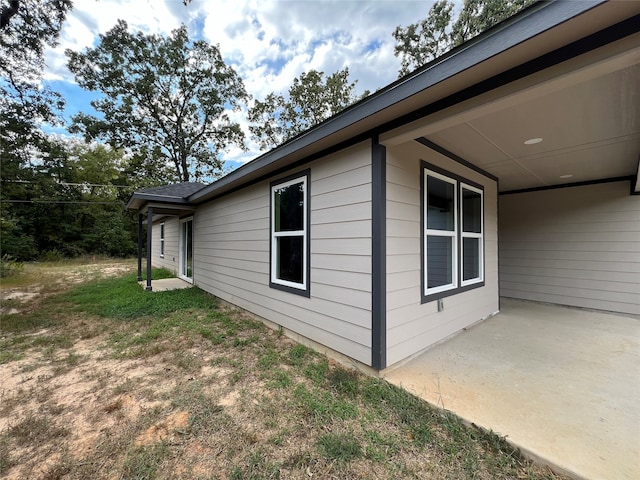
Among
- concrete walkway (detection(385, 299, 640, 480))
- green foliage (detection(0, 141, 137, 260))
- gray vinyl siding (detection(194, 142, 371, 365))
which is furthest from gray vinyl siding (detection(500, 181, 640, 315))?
green foliage (detection(0, 141, 137, 260))

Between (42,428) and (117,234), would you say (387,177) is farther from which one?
(117,234)

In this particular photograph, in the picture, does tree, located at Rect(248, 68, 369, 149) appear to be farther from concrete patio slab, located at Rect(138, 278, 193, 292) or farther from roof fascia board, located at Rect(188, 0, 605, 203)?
roof fascia board, located at Rect(188, 0, 605, 203)

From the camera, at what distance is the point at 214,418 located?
1.94m

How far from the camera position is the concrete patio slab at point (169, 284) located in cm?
700

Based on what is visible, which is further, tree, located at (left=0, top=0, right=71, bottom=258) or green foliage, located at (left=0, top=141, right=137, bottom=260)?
green foliage, located at (left=0, top=141, right=137, bottom=260)

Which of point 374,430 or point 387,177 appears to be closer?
point 374,430

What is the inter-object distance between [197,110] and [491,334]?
1972 centimetres

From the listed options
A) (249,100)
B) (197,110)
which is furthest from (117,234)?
(249,100)

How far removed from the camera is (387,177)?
101 inches

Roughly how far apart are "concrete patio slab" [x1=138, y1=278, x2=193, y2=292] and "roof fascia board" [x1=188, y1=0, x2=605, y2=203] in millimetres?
5972

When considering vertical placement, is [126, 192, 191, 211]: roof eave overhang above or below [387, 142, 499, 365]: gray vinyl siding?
above

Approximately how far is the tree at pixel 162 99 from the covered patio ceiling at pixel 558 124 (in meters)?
17.7

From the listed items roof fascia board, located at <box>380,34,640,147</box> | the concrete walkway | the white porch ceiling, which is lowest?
the concrete walkway

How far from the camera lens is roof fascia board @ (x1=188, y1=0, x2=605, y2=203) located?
132 cm
